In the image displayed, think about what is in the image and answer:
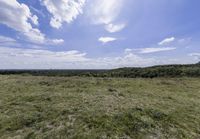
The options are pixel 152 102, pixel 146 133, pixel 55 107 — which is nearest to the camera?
pixel 146 133

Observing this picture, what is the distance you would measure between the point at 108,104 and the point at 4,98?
786 cm

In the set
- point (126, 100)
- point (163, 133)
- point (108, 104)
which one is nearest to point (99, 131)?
point (163, 133)

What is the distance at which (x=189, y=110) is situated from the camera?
12.5 m

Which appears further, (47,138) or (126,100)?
(126,100)

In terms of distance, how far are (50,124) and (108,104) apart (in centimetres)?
398

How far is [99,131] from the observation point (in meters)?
8.91

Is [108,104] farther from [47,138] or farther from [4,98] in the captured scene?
[4,98]

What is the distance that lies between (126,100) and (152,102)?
5.44 ft

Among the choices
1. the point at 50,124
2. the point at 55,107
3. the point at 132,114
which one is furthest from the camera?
the point at 55,107

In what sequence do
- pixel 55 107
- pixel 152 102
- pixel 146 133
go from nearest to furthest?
1. pixel 146 133
2. pixel 55 107
3. pixel 152 102

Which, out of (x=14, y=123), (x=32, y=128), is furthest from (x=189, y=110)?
(x=14, y=123)

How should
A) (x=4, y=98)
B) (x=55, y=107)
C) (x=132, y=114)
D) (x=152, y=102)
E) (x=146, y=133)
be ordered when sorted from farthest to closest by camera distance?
(x=4, y=98) < (x=152, y=102) < (x=55, y=107) < (x=132, y=114) < (x=146, y=133)

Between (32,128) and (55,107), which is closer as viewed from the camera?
(32,128)

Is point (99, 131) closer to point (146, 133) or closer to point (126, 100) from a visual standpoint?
point (146, 133)
